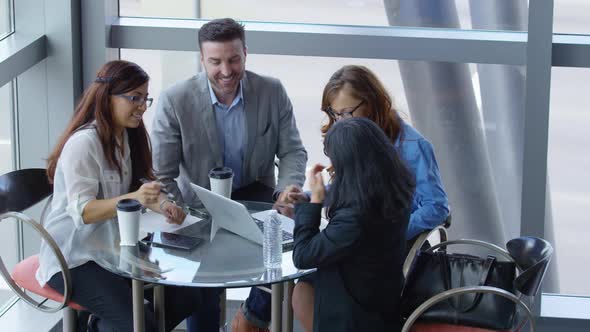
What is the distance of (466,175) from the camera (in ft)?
16.0

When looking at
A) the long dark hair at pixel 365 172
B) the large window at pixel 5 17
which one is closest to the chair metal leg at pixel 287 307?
the long dark hair at pixel 365 172

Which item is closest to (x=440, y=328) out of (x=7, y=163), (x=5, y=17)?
(x=7, y=163)

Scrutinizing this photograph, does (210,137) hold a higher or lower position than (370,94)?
lower

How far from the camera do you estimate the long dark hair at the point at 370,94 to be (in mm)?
3760

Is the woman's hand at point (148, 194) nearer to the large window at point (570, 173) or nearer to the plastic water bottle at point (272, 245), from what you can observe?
the plastic water bottle at point (272, 245)

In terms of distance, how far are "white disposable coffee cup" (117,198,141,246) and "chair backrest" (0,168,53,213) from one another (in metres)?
→ 0.50

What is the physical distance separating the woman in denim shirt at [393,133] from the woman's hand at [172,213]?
0.42 m

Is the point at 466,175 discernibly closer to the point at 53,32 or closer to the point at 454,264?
the point at 454,264

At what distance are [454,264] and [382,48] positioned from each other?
1.47 meters

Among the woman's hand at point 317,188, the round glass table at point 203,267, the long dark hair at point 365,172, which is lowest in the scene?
the round glass table at point 203,267

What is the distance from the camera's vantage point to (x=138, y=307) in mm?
3389

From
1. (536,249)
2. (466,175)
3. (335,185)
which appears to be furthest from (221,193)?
(466,175)

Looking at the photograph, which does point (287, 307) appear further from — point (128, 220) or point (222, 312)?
point (222, 312)

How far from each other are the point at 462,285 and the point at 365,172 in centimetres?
58
